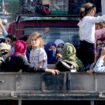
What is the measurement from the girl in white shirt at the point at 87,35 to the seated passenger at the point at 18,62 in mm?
1098

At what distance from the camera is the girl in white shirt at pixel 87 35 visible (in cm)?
923

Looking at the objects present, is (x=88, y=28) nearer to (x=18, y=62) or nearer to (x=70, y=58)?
(x=70, y=58)

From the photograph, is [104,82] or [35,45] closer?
[104,82]

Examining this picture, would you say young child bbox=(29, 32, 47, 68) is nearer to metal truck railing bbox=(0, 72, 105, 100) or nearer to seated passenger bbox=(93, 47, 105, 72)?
metal truck railing bbox=(0, 72, 105, 100)

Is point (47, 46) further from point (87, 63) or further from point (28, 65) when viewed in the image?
point (28, 65)

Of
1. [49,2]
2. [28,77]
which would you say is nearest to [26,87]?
[28,77]

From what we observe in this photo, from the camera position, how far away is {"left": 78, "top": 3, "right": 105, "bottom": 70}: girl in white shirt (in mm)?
9227

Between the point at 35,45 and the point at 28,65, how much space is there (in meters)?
0.51

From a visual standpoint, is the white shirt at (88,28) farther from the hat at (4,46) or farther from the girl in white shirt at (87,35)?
the hat at (4,46)

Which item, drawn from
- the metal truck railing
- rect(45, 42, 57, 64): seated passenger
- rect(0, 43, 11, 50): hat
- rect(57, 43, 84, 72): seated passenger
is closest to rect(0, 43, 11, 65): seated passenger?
rect(0, 43, 11, 50): hat

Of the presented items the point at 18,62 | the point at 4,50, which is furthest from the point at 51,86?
the point at 4,50

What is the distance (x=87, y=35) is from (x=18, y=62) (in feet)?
4.70

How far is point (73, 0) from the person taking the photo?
1262 centimetres

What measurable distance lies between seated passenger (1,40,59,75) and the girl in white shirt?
1.10 m
